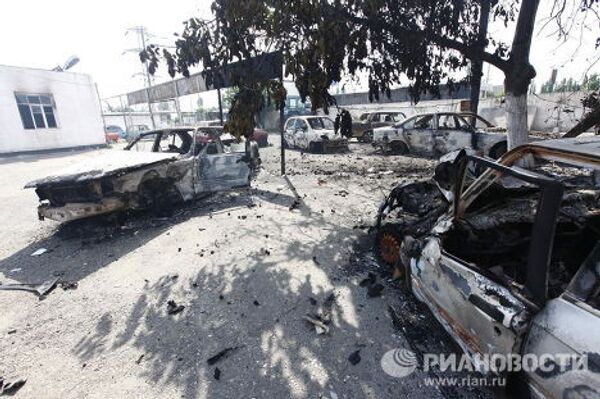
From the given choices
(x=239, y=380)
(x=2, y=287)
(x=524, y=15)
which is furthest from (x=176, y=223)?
(x=524, y=15)

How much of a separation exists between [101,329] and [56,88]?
21733 millimetres

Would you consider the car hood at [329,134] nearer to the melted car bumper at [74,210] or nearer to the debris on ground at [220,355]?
the melted car bumper at [74,210]

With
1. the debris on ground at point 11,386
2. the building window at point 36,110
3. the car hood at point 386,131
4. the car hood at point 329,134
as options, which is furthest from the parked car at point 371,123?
the building window at point 36,110

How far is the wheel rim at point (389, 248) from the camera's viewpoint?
3736 mm

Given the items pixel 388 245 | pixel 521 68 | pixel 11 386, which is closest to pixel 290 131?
pixel 521 68

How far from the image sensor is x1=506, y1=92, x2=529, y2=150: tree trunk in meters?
4.87

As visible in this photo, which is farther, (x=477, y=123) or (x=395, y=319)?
(x=477, y=123)

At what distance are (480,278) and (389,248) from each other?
1951mm

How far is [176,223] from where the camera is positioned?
5.81m

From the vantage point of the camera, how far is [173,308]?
Answer: 333 cm

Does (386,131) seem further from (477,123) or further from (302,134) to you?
(302,134)

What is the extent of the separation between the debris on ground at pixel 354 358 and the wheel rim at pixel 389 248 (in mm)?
1360

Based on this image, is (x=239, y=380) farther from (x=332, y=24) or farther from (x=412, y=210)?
(x=332, y=24)

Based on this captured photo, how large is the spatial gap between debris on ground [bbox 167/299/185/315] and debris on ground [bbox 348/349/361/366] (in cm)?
178
